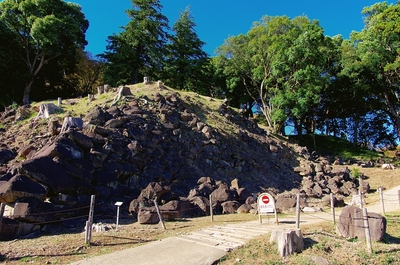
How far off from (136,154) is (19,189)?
7234mm

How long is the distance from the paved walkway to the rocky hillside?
410 cm

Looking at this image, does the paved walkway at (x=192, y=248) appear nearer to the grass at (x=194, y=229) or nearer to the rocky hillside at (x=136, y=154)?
the grass at (x=194, y=229)

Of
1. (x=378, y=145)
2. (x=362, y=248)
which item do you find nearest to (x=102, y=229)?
(x=362, y=248)

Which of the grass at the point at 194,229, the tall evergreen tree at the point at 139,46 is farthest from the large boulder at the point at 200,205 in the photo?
the tall evergreen tree at the point at 139,46

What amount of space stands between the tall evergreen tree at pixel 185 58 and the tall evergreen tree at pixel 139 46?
63.5 inches

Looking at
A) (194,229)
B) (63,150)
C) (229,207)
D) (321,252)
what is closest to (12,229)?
(63,150)

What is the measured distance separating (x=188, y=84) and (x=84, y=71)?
13664mm

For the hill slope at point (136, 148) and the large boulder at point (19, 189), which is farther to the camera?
the hill slope at point (136, 148)

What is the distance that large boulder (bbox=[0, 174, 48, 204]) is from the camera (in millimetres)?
10641

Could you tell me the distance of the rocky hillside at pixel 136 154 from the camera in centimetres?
1216

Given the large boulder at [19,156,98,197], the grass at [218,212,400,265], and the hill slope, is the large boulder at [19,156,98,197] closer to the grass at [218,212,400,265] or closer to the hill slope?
the hill slope

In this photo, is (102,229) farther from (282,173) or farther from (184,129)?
(282,173)

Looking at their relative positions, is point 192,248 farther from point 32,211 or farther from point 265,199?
point 32,211

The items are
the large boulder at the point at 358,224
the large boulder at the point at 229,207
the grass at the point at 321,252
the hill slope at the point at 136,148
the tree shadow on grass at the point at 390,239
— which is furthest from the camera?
the large boulder at the point at 229,207
